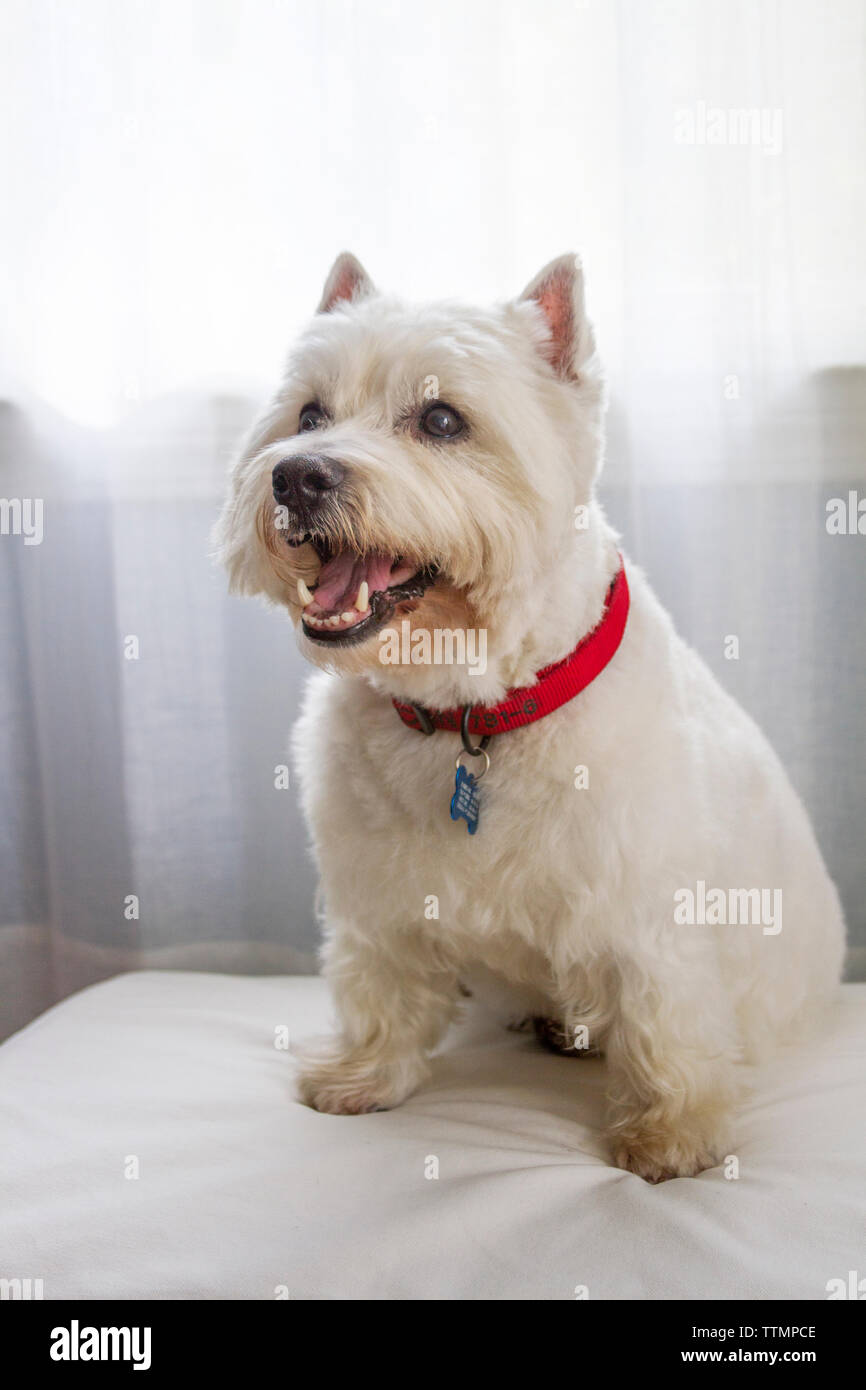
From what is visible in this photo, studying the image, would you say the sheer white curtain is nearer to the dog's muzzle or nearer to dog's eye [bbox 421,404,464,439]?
dog's eye [bbox 421,404,464,439]

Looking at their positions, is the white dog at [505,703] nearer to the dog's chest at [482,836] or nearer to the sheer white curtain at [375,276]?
the dog's chest at [482,836]

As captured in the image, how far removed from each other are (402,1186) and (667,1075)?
42 centimetres

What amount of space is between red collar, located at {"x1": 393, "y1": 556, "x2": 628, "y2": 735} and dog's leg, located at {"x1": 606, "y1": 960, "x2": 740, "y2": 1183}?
403 millimetres

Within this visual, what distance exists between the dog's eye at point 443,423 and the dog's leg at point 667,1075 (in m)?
0.81

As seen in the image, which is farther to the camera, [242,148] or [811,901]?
[242,148]

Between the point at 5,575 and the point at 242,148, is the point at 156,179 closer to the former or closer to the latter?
the point at 242,148

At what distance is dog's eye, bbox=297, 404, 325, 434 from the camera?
1610mm

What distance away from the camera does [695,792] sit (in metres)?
1.67

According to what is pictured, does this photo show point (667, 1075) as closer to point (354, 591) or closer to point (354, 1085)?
point (354, 1085)

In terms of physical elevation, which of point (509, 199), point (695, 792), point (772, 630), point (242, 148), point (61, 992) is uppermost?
point (242, 148)

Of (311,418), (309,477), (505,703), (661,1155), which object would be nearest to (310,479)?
(309,477)
